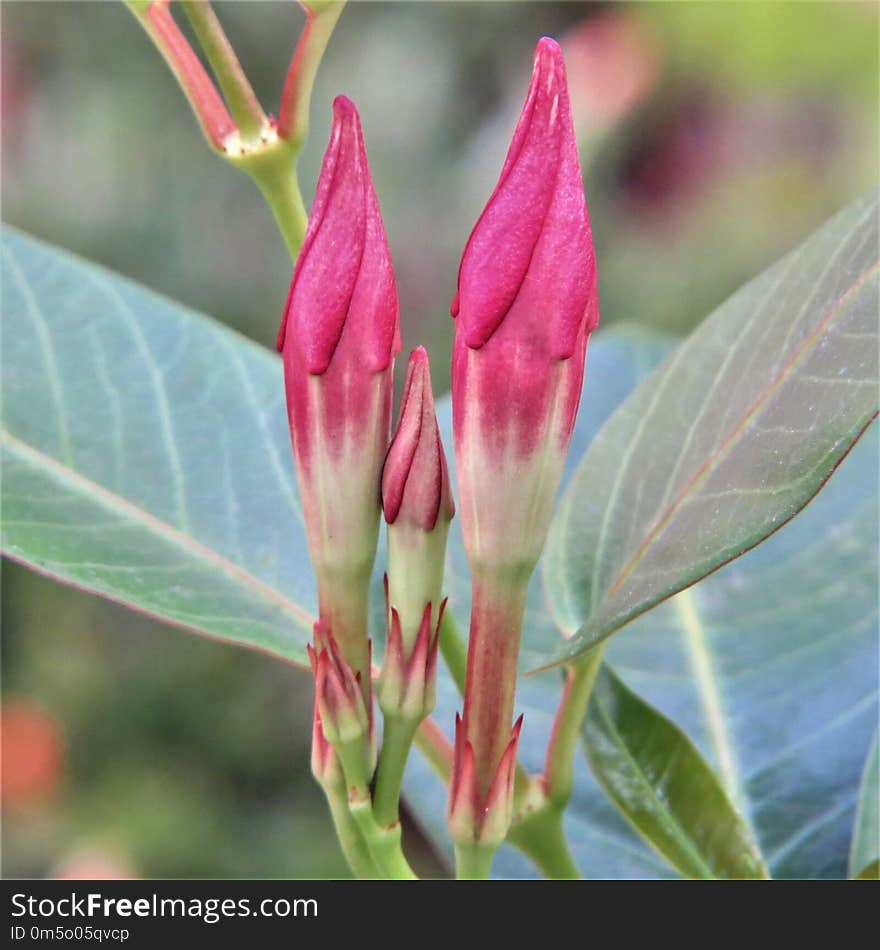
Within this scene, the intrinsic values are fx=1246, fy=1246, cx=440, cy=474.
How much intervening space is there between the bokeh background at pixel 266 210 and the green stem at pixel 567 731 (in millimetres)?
1547

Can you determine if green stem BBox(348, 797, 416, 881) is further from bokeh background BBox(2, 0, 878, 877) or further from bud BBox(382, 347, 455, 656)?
bokeh background BBox(2, 0, 878, 877)

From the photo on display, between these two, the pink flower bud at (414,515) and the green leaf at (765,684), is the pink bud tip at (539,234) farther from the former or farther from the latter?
the green leaf at (765,684)

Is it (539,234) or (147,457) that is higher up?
(147,457)

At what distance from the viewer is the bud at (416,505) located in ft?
1.80

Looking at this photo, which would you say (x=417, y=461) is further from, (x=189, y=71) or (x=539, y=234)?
(x=189, y=71)

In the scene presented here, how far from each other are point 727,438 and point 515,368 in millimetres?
157

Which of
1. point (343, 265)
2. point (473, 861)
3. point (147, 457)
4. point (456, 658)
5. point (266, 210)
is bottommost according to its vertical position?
point (473, 861)

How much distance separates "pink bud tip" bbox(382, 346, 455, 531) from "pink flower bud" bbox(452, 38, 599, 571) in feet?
0.04

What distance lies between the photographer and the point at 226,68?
0.56 m

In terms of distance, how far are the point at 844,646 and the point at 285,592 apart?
1.33 ft

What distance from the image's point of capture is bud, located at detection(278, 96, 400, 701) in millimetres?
523

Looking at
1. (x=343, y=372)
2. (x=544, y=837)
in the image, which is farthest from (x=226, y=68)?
(x=544, y=837)

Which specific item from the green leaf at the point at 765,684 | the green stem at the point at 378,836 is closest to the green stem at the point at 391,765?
the green stem at the point at 378,836

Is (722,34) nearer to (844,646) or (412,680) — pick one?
(844,646)
